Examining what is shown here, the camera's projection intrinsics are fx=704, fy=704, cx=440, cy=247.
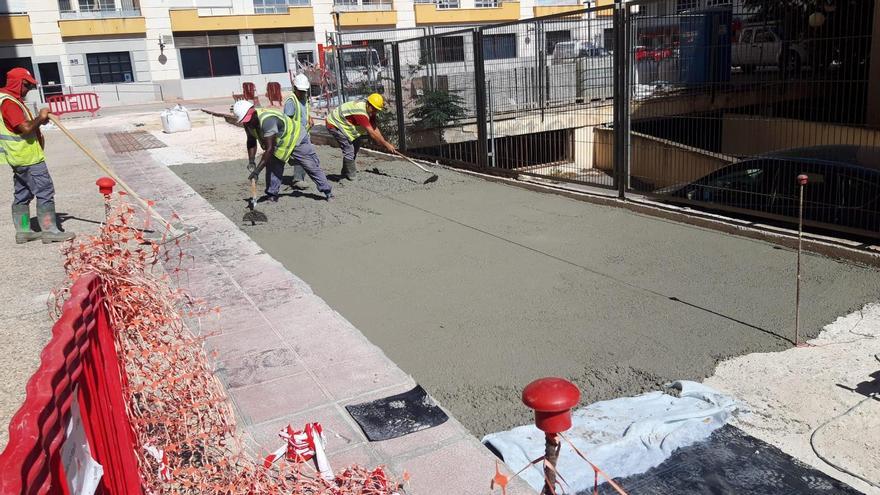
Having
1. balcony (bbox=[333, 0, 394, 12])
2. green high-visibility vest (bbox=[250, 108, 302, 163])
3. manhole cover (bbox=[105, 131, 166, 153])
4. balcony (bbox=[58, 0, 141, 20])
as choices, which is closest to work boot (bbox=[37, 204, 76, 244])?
green high-visibility vest (bbox=[250, 108, 302, 163])

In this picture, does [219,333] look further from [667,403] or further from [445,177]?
[445,177]

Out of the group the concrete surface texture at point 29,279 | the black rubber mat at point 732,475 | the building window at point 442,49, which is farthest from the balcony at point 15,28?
the black rubber mat at point 732,475

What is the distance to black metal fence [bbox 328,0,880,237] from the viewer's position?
663cm

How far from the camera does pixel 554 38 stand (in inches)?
476

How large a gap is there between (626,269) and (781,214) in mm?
1986

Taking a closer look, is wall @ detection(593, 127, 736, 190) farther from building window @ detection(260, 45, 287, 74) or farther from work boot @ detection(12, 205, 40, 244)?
building window @ detection(260, 45, 287, 74)

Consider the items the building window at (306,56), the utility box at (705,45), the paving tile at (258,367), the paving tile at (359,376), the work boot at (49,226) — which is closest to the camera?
the paving tile at (359,376)

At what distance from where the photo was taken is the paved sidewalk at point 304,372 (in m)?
3.44

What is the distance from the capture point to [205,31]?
129 feet

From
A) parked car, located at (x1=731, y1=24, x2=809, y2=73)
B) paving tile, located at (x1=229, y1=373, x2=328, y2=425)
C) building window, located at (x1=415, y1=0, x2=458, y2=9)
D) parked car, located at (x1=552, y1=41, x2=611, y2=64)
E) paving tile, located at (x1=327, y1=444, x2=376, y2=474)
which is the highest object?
building window, located at (x1=415, y1=0, x2=458, y2=9)

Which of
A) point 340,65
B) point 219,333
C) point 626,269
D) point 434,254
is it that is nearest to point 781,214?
point 626,269

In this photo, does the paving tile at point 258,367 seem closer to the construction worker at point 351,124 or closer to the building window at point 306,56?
the construction worker at point 351,124

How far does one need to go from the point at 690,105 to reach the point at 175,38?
36.8m

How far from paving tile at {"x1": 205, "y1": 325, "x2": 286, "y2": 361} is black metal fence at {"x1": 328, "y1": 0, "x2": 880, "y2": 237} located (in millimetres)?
5072
